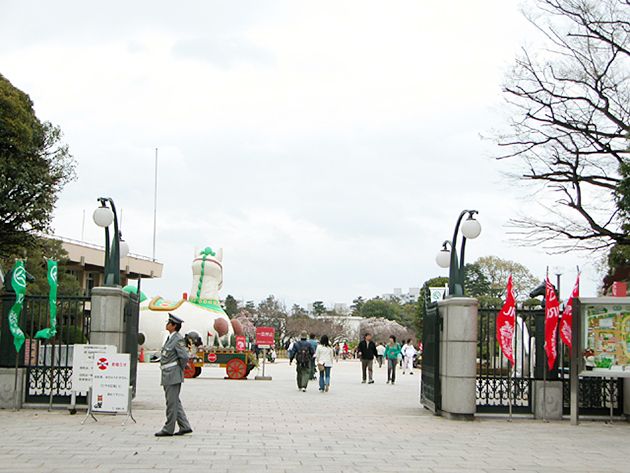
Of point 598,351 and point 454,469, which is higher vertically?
point 598,351

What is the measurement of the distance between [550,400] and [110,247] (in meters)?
9.62

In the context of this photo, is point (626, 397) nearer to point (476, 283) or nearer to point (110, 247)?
point (110, 247)

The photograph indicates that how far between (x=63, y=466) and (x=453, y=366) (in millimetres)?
7546

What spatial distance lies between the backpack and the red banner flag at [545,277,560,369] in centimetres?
776

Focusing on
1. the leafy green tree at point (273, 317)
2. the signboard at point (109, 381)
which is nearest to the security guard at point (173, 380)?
the signboard at point (109, 381)

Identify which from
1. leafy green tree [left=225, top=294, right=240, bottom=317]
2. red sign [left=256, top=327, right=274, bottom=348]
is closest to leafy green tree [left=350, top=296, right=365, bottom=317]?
leafy green tree [left=225, top=294, right=240, bottom=317]

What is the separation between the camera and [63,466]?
24.7 ft

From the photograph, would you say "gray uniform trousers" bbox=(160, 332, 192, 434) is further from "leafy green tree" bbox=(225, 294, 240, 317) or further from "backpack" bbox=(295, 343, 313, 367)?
"leafy green tree" bbox=(225, 294, 240, 317)

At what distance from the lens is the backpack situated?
19094 mm

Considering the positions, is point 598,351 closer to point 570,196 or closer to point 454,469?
point 454,469

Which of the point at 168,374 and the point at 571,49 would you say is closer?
the point at 168,374

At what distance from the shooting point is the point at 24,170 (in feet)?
72.0

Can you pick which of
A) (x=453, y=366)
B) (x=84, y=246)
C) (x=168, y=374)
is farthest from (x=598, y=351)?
(x=84, y=246)

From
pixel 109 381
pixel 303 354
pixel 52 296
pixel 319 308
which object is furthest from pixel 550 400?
pixel 319 308
